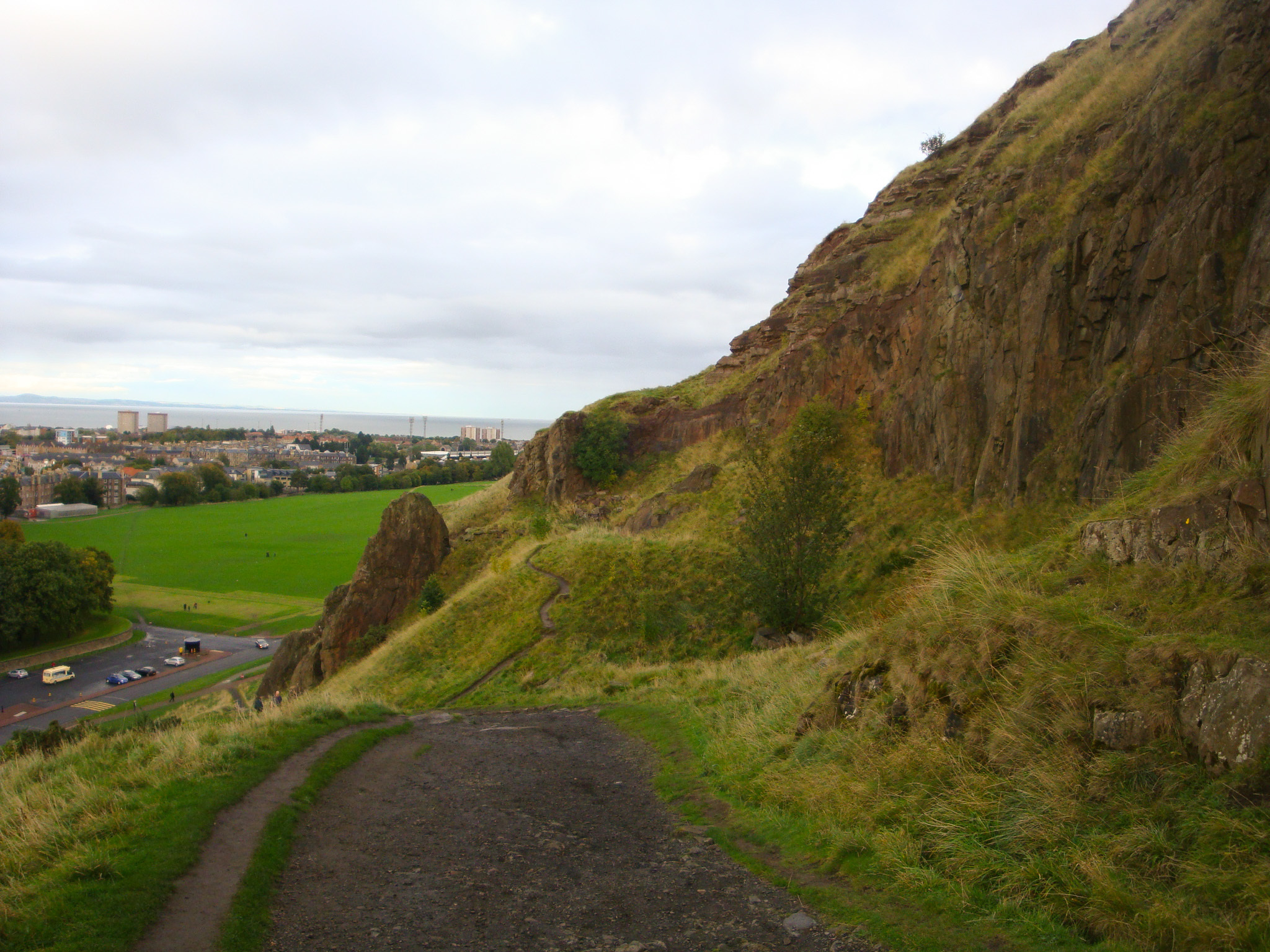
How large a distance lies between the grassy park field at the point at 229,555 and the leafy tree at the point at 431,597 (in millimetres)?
35780

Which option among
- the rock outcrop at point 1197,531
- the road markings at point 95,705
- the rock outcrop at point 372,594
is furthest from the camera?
the road markings at point 95,705

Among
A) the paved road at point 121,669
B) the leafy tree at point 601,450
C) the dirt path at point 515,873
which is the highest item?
the leafy tree at point 601,450

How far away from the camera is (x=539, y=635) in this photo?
23984 millimetres

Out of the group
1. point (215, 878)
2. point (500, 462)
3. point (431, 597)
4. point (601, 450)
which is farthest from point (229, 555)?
point (215, 878)

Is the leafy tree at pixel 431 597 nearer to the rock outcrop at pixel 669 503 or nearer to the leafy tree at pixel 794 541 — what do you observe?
the rock outcrop at pixel 669 503

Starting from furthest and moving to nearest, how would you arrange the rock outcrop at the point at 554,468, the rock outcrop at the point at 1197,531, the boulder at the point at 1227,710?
1. the rock outcrop at the point at 554,468
2. the rock outcrop at the point at 1197,531
3. the boulder at the point at 1227,710

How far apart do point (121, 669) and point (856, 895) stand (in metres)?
60.3

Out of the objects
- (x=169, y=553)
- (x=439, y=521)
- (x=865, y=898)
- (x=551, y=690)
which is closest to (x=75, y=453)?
(x=169, y=553)

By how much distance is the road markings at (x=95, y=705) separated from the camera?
137 ft

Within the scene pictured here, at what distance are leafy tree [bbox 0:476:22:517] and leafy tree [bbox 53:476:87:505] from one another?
747cm

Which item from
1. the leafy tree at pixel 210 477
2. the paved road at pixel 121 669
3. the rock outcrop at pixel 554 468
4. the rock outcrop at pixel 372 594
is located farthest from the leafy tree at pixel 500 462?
the rock outcrop at pixel 372 594

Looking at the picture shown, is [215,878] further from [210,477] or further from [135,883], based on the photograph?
[210,477]

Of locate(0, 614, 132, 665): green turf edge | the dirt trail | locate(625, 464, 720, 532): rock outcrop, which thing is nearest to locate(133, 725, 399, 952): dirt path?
the dirt trail

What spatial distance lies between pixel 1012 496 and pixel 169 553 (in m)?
96.5
